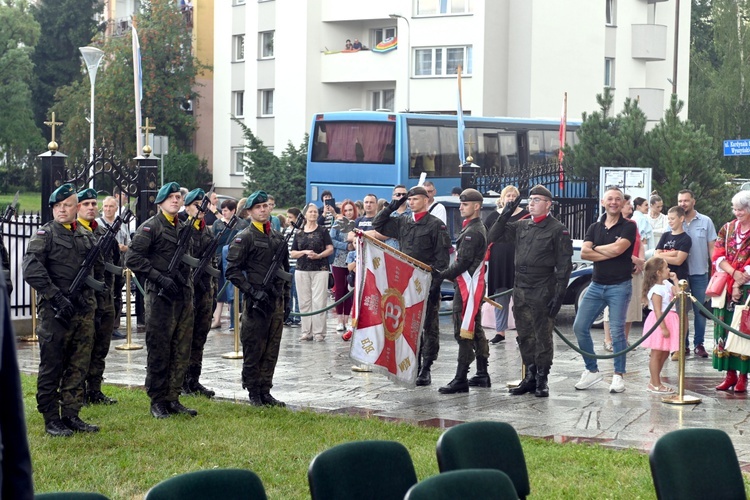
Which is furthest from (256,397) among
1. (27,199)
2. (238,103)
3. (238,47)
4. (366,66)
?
(27,199)

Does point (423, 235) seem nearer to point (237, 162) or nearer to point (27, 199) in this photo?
point (237, 162)

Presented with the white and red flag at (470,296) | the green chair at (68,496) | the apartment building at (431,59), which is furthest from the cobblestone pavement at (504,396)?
the apartment building at (431,59)

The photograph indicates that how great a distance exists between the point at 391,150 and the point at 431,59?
21.0 meters

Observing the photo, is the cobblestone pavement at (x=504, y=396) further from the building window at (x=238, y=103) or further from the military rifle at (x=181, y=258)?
the building window at (x=238, y=103)

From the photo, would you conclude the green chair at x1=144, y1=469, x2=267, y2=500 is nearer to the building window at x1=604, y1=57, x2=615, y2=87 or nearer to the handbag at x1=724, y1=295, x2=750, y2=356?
the handbag at x1=724, y1=295, x2=750, y2=356

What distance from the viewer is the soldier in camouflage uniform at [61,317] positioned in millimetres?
8805

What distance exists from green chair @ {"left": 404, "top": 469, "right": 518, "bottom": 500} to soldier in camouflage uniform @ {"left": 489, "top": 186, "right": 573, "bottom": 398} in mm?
6352

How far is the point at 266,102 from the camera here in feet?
176

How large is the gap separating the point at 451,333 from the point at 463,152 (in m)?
12.0

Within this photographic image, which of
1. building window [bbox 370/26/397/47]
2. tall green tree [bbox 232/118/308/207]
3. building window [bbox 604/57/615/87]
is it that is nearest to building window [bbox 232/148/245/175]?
building window [bbox 370/26/397/47]

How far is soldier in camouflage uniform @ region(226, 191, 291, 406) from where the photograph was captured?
10133mm

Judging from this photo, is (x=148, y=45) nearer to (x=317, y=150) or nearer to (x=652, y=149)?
(x=317, y=150)

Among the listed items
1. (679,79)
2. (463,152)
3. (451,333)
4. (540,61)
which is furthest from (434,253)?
(679,79)

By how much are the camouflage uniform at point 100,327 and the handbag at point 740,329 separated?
572 centimetres
